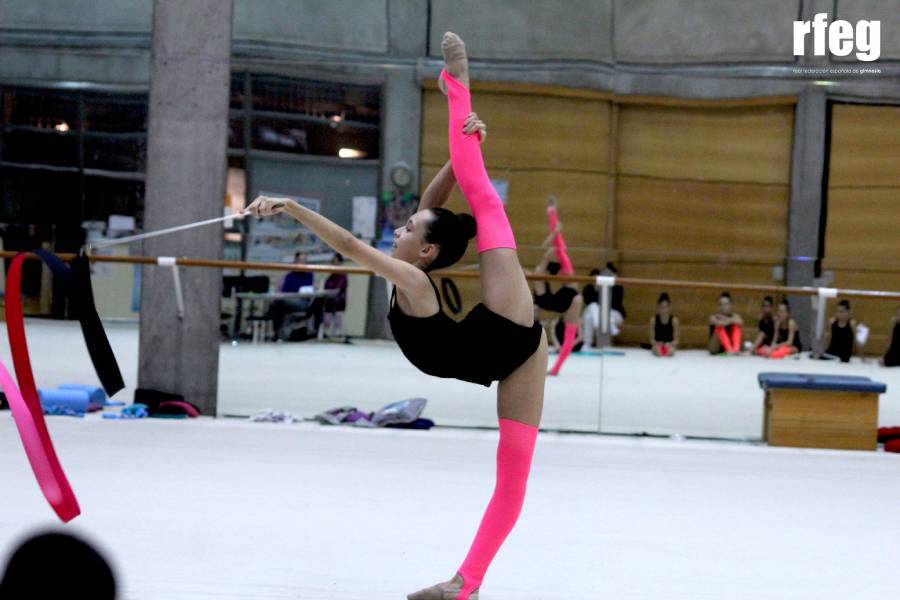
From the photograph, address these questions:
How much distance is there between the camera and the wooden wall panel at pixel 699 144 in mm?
15516

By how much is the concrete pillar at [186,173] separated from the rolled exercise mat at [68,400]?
42cm

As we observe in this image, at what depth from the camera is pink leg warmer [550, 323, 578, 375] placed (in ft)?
31.1

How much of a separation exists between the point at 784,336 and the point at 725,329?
1113 mm

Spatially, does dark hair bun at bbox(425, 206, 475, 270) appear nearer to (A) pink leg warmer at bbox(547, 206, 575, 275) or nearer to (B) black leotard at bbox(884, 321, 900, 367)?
(A) pink leg warmer at bbox(547, 206, 575, 275)

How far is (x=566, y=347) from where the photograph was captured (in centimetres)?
987

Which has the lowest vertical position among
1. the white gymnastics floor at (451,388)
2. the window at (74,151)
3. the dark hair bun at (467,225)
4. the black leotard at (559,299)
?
the white gymnastics floor at (451,388)

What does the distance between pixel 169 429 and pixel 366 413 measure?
135 cm

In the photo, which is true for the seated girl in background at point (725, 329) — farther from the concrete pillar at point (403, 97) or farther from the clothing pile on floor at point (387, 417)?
the clothing pile on floor at point (387, 417)

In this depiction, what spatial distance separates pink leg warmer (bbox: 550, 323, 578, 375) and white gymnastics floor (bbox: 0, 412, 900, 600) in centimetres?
275

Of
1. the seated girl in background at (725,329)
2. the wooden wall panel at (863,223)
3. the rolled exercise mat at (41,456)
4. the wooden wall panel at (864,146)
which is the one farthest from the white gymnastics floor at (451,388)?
the wooden wall panel at (864,146)

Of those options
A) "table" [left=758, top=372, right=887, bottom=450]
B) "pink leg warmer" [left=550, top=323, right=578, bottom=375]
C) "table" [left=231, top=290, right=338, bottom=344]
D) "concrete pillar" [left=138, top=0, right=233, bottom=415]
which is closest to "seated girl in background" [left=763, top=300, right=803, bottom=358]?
"pink leg warmer" [left=550, top=323, right=578, bottom=375]

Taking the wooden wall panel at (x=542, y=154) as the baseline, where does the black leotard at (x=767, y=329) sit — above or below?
below

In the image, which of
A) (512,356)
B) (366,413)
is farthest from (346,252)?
(366,413)

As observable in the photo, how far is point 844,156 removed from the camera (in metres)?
15.3
